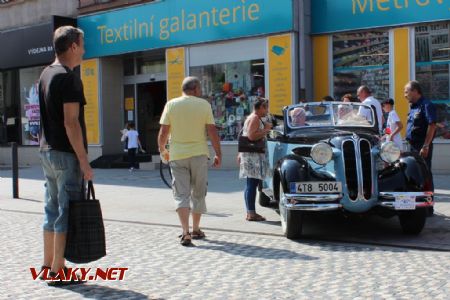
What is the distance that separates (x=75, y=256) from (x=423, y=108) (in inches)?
218

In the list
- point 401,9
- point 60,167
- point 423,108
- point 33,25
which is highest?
point 33,25

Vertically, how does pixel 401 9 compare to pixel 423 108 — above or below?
above

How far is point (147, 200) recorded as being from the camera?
10.8m

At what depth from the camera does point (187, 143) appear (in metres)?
6.65

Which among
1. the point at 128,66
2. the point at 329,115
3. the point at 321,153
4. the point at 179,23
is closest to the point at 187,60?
the point at 179,23

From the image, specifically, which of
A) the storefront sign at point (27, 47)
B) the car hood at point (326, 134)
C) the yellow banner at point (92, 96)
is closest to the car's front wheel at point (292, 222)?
the car hood at point (326, 134)

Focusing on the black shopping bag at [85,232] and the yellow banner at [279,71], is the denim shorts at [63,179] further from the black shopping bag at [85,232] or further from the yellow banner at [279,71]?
the yellow banner at [279,71]

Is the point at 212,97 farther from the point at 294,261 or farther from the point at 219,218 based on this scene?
the point at 294,261

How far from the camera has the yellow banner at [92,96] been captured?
19859 mm

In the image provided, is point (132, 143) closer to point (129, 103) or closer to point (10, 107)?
point (129, 103)

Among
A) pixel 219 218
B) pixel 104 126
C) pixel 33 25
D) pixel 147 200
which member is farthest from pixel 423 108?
pixel 33 25

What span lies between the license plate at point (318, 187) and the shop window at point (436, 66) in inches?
305

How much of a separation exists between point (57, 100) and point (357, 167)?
3.47 meters

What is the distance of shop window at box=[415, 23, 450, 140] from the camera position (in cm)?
1320
